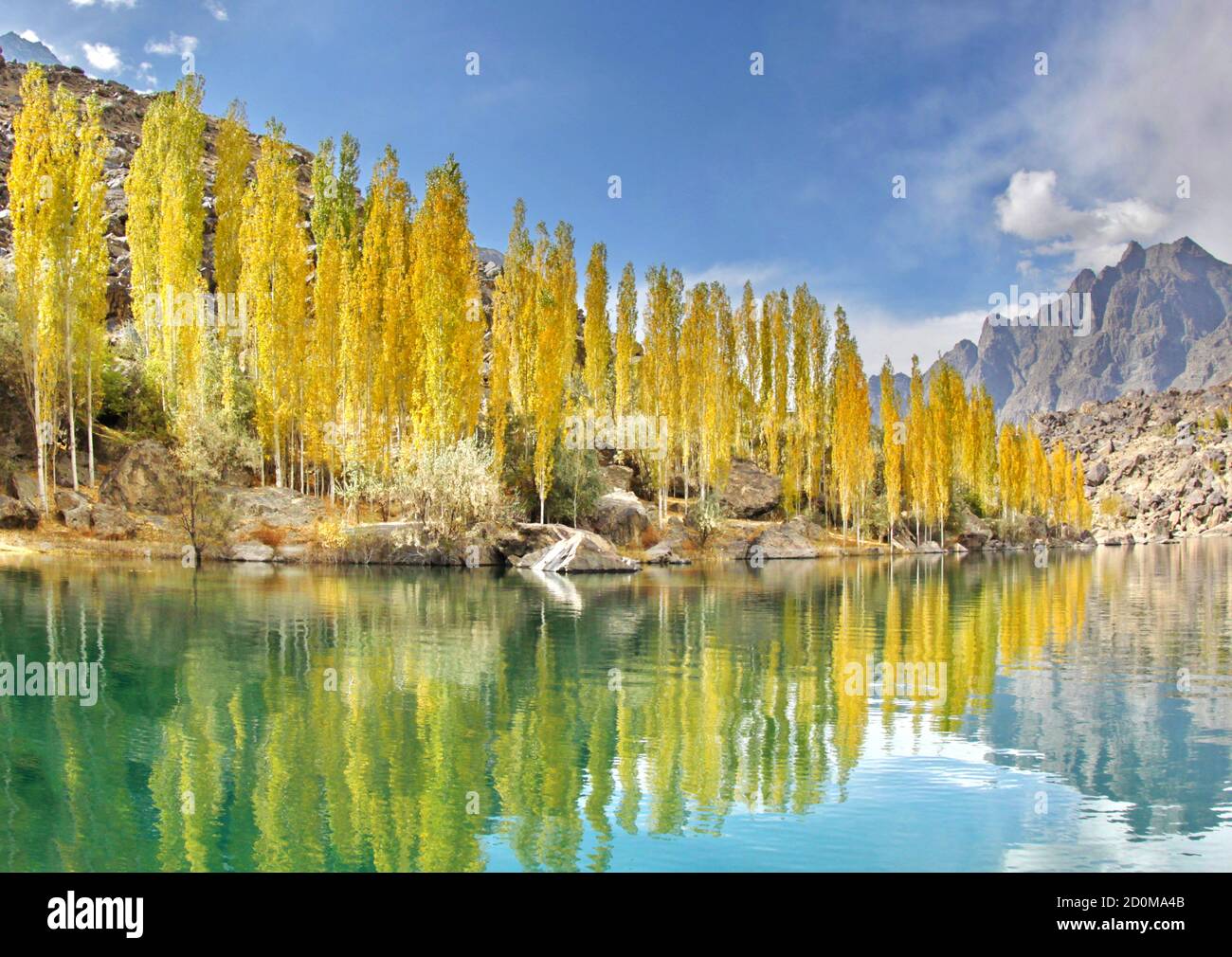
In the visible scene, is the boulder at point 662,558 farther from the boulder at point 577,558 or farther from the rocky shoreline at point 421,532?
the boulder at point 577,558

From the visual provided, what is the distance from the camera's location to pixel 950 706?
39.3 feet

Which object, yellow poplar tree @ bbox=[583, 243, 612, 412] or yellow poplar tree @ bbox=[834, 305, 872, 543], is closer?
yellow poplar tree @ bbox=[583, 243, 612, 412]

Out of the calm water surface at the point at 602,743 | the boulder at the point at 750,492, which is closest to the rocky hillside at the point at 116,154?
the boulder at the point at 750,492

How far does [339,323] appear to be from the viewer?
40719mm

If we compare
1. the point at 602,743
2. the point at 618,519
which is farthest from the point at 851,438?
the point at 602,743

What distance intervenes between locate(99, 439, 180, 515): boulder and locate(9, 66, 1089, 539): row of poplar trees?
1199 millimetres

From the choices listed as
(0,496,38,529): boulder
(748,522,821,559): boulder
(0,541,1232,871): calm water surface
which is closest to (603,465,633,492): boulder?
(748,522,821,559): boulder

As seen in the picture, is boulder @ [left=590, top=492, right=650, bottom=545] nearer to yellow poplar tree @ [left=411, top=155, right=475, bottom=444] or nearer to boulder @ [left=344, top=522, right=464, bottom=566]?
yellow poplar tree @ [left=411, top=155, right=475, bottom=444]

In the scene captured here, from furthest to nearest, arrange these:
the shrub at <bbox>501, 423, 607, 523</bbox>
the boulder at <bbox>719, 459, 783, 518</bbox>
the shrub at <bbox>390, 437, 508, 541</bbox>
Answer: the boulder at <bbox>719, 459, 783, 518</bbox> → the shrub at <bbox>501, 423, 607, 523</bbox> → the shrub at <bbox>390, 437, 508, 541</bbox>

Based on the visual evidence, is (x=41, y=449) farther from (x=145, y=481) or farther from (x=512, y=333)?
(x=512, y=333)

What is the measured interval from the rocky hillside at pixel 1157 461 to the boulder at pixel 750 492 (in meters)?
74.0

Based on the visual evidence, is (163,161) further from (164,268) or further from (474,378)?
(474,378)

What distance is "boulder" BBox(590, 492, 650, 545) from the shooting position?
44062 mm

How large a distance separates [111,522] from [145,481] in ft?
8.22
